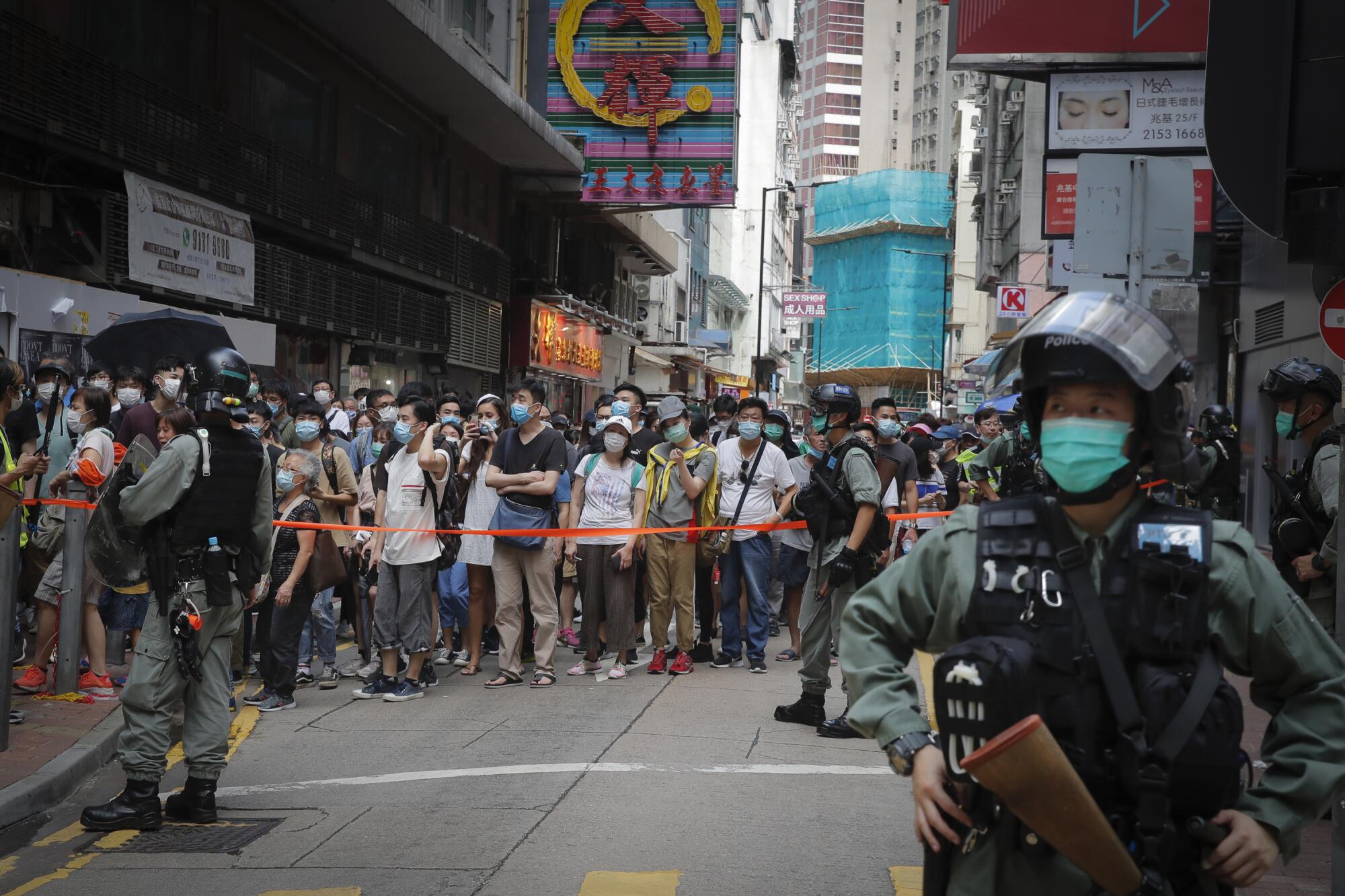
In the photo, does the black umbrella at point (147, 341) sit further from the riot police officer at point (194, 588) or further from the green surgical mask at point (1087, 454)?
the green surgical mask at point (1087, 454)

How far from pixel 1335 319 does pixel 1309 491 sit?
2.85 feet

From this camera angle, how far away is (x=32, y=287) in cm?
1266

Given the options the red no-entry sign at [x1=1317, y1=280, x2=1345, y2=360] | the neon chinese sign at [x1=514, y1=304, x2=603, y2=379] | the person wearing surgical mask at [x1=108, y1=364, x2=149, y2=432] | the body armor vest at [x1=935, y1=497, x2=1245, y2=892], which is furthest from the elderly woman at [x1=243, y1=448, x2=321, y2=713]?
the neon chinese sign at [x1=514, y1=304, x2=603, y2=379]

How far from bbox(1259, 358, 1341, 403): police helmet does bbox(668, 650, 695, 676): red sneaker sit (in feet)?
15.9

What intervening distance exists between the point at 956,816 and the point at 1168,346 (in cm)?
101

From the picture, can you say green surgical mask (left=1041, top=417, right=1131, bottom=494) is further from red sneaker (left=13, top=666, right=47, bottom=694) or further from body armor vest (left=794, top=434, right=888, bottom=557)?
red sneaker (left=13, top=666, right=47, bottom=694)

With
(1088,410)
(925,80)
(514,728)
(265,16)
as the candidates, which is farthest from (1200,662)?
(925,80)

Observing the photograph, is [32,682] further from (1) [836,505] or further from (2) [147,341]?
(1) [836,505]

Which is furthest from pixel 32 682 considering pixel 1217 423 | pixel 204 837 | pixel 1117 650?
pixel 1217 423

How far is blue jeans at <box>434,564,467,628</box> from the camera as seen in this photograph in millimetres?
10625

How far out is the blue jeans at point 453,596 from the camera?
10.6 meters

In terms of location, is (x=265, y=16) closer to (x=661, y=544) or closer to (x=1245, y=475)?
(x=661, y=544)

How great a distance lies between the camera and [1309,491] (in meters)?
6.94

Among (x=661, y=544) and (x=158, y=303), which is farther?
(x=158, y=303)
